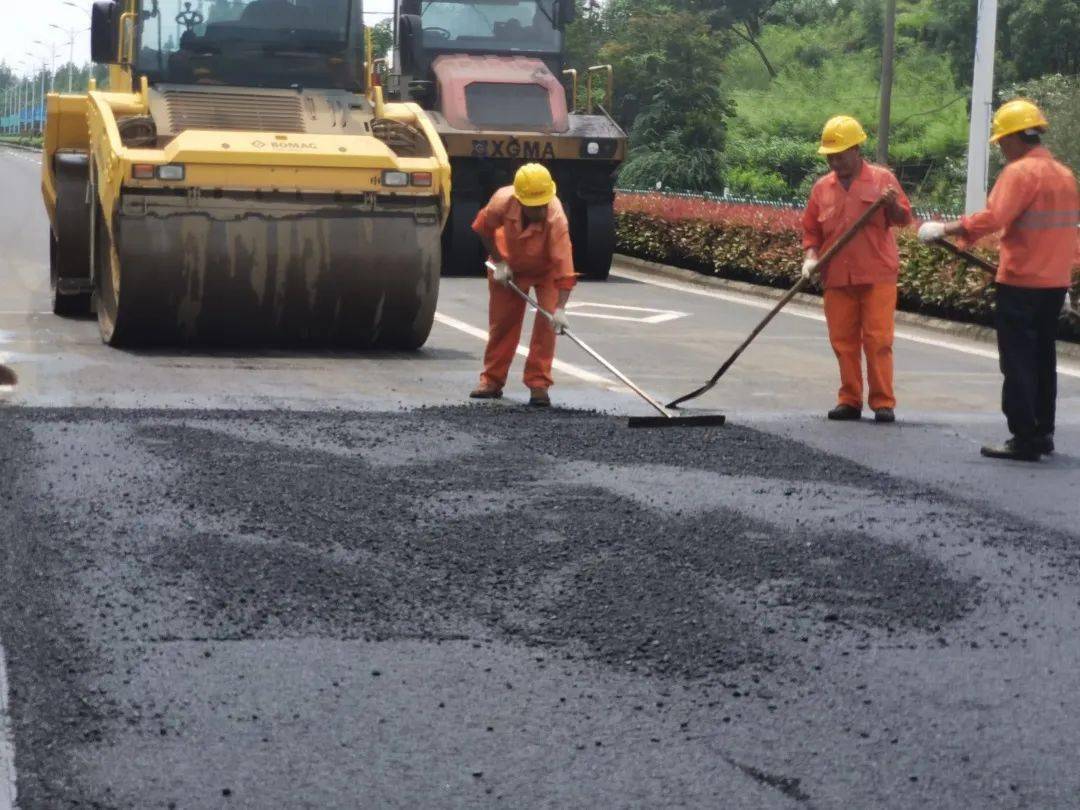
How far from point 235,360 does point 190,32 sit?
281 centimetres

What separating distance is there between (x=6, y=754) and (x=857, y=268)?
678cm

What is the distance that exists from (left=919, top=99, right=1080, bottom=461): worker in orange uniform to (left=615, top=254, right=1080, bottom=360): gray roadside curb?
456 centimetres

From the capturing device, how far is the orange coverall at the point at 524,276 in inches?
407

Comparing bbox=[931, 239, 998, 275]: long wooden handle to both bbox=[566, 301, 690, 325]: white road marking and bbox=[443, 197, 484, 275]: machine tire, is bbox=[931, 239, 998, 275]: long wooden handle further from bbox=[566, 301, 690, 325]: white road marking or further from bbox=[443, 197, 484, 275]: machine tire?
bbox=[443, 197, 484, 275]: machine tire

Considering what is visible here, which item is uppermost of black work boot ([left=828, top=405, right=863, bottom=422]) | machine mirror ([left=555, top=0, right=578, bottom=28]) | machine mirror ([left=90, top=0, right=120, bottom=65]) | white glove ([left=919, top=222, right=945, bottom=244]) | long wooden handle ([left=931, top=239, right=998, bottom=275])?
machine mirror ([left=555, top=0, right=578, bottom=28])

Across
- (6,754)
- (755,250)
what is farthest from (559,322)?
(755,250)

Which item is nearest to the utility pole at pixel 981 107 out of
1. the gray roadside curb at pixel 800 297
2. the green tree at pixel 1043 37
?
the gray roadside curb at pixel 800 297

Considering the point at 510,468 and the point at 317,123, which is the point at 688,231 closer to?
the point at 317,123

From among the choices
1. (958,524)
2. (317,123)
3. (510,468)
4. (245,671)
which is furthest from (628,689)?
(317,123)

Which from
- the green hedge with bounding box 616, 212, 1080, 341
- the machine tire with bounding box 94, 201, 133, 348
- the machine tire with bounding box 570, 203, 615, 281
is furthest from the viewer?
the machine tire with bounding box 570, 203, 615, 281

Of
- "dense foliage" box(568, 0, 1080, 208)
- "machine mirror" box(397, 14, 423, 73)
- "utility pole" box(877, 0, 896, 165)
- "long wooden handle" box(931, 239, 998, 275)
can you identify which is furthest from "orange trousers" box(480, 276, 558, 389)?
"dense foliage" box(568, 0, 1080, 208)

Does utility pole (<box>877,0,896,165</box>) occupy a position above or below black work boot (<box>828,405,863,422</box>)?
above

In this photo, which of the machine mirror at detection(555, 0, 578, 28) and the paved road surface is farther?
Result: the machine mirror at detection(555, 0, 578, 28)

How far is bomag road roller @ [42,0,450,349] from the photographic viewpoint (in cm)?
1171
